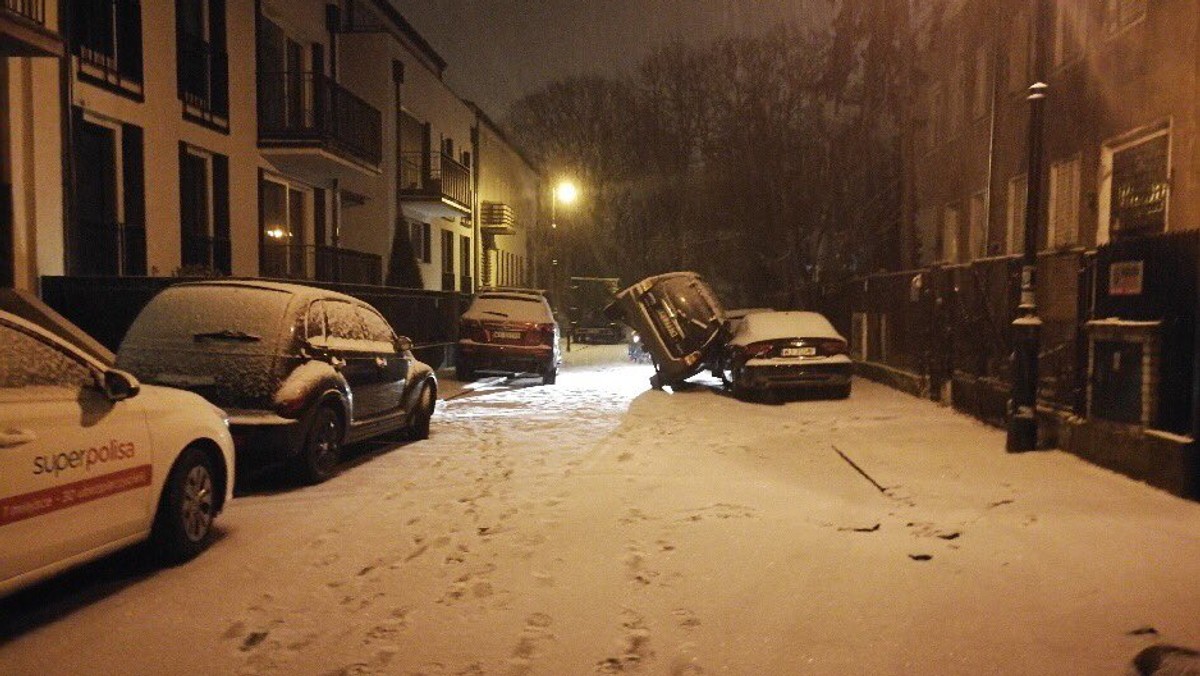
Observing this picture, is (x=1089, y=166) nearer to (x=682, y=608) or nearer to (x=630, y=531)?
(x=630, y=531)

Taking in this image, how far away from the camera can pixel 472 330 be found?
18422 mm

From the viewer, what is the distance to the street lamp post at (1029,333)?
9484 millimetres

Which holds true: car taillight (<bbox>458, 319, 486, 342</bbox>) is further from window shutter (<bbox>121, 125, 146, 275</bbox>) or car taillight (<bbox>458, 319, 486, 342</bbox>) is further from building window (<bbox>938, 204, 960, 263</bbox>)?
building window (<bbox>938, 204, 960, 263</bbox>)

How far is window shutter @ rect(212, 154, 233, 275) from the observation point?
1680cm

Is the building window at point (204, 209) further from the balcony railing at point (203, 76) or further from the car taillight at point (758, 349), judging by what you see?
the car taillight at point (758, 349)

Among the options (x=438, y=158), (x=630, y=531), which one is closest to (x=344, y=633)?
(x=630, y=531)

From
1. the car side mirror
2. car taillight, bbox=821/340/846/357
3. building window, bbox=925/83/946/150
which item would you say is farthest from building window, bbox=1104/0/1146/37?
the car side mirror

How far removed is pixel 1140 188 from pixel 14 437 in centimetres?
1336

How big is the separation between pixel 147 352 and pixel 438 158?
72.5ft

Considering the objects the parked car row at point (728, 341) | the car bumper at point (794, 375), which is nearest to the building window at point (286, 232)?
the parked car row at point (728, 341)

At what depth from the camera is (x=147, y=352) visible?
8008 millimetres

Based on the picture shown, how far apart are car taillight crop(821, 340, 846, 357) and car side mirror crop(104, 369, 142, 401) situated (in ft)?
37.4

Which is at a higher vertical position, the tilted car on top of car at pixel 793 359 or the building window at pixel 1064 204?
the building window at pixel 1064 204

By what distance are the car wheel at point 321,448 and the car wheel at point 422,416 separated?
2151 mm
